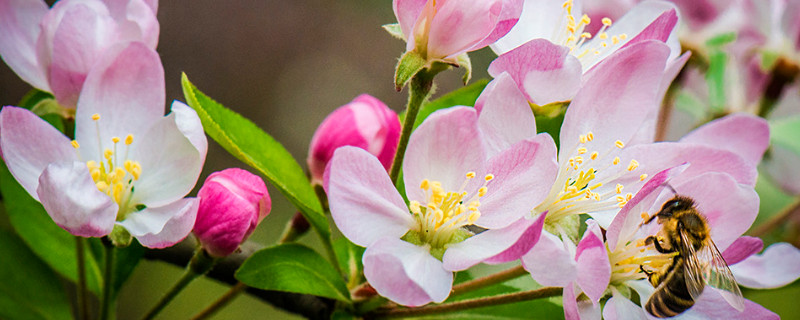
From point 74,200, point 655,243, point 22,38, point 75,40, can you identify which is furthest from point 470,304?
point 22,38

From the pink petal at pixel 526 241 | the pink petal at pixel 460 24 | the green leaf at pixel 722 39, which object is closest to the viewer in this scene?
the pink petal at pixel 526 241

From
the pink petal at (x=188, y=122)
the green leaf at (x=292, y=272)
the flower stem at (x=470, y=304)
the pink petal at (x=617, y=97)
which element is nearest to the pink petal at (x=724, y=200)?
the pink petal at (x=617, y=97)

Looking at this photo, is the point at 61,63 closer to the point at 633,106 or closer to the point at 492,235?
the point at 492,235

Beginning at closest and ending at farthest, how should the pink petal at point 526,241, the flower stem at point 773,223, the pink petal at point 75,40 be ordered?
the pink petal at point 526,241, the pink petal at point 75,40, the flower stem at point 773,223

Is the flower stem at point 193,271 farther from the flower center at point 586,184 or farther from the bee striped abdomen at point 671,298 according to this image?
the bee striped abdomen at point 671,298

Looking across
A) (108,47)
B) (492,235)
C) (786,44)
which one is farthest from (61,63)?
(786,44)

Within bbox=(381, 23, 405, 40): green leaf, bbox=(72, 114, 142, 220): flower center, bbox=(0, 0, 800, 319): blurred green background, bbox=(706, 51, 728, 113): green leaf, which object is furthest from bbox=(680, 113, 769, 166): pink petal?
bbox=(0, 0, 800, 319): blurred green background
